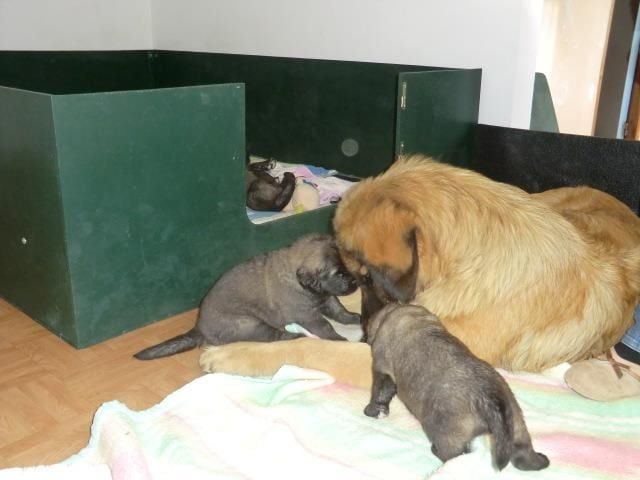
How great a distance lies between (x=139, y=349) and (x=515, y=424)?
153 cm

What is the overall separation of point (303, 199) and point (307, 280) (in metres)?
1.30

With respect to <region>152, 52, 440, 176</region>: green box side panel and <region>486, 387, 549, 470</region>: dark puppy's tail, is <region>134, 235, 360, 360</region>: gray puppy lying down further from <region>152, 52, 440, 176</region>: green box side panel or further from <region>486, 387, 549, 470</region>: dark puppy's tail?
<region>152, 52, 440, 176</region>: green box side panel

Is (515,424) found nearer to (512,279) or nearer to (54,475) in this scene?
(512,279)

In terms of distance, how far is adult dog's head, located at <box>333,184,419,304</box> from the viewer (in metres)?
1.70

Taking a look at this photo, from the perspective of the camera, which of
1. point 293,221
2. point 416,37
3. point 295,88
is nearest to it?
point 293,221

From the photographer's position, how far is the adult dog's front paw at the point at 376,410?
6.36 feet

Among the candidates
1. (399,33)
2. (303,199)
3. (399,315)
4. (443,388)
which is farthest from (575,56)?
(443,388)

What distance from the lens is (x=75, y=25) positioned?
15.7 feet

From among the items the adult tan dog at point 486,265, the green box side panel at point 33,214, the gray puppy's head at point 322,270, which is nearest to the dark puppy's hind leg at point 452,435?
the adult tan dog at point 486,265

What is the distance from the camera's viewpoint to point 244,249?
286cm

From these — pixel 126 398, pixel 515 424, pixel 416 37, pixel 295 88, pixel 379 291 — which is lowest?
pixel 126 398

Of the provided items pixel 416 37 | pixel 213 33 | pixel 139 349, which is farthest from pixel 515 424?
pixel 213 33

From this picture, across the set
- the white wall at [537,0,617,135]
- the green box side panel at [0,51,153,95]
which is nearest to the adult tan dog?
the white wall at [537,0,617,135]

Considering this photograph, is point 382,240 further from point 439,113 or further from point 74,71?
point 74,71
